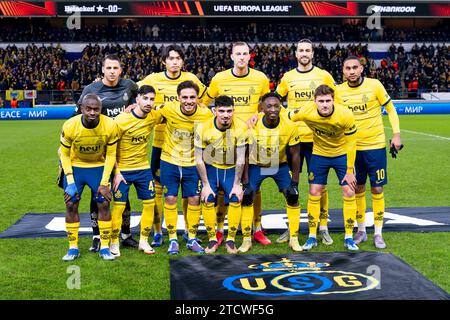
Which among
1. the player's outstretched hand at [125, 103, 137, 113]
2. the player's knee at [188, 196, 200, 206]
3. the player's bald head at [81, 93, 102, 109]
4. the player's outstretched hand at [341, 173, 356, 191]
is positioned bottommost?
the player's knee at [188, 196, 200, 206]

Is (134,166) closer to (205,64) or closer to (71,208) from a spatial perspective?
(71,208)

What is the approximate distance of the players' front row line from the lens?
662cm

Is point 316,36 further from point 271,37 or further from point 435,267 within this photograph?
point 435,267

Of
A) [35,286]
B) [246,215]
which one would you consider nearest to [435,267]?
[246,215]

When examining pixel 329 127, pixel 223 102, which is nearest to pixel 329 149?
pixel 329 127

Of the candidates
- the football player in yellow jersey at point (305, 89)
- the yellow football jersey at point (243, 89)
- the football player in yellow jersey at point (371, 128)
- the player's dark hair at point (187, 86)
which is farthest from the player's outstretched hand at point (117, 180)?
the football player in yellow jersey at point (371, 128)

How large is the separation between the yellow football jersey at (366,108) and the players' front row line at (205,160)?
1.22 feet

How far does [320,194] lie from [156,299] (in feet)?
8.83

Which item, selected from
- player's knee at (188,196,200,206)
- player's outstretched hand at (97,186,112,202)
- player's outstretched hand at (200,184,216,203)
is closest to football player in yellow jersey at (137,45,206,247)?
player's knee at (188,196,200,206)

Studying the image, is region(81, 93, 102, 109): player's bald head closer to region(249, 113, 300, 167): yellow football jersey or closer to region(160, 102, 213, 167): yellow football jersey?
region(160, 102, 213, 167): yellow football jersey

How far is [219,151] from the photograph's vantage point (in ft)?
22.6

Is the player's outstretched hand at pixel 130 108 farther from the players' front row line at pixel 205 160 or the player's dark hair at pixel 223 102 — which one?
the player's dark hair at pixel 223 102

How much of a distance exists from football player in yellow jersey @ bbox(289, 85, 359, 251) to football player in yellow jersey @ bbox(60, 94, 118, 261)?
7.30 ft

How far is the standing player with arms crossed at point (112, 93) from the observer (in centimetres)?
698
